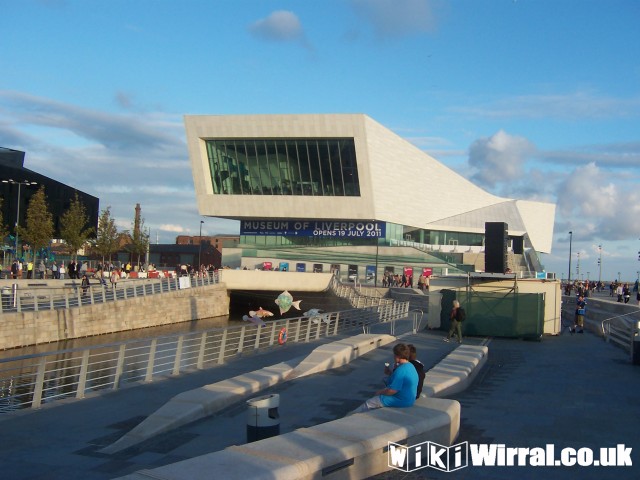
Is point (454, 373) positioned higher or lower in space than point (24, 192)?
lower

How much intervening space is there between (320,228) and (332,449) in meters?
68.5

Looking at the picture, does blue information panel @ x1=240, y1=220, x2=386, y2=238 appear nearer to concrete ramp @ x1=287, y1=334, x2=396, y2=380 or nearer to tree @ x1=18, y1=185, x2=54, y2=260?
tree @ x1=18, y1=185, x2=54, y2=260

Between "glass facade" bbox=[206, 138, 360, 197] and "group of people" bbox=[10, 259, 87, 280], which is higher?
"glass facade" bbox=[206, 138, 360, 197]

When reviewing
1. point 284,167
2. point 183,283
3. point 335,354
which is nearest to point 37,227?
point 183,283

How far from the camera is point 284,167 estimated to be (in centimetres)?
7112

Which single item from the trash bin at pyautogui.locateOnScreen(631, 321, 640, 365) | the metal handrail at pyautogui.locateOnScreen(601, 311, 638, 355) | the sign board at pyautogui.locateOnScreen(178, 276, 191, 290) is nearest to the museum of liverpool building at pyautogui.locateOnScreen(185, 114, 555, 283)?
the sign board at pyautogui.locateOnScreen(178, 276, 191, 290)

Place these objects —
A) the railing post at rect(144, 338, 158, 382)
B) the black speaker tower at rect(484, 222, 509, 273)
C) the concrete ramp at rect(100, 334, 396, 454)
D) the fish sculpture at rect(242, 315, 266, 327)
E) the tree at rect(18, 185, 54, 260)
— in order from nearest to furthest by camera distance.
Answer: the concrete ramp at rect(100, 334, 396, 454), the railing post at rect(144, 338, 158, 382), the fish sculpture at rect(242, 315, 266, 327), the black speaker tower at rect(484, 222, 509, 273), the tree at rect(18, 185, 54, 260)

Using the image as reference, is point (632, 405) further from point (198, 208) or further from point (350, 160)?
point (198, 208)

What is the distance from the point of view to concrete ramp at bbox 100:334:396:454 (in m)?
9.30

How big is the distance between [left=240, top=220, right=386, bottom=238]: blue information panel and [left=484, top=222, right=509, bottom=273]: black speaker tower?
42369mm

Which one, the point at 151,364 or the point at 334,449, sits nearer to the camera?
the point at 334,449

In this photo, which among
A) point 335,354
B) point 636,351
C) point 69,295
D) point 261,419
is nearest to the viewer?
point 261,419

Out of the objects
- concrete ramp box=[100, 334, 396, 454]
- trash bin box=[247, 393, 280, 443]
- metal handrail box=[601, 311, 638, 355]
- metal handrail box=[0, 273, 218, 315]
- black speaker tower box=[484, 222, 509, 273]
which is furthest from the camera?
metal handrail box=[0, 273, 218, 315]

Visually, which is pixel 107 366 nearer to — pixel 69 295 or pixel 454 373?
pixel 69 295
